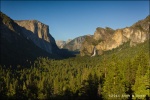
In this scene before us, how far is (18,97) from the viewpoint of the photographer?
104 m

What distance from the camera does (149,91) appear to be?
49.5 metres

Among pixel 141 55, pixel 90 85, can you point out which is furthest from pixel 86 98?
pixel 141 55

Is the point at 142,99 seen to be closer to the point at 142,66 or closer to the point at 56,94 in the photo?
the point at 142,66

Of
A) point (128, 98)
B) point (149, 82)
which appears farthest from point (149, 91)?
point (128, 98)

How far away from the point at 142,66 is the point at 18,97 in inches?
2365

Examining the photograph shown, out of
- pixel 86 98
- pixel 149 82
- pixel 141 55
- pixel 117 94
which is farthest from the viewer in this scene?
pixel 86 98

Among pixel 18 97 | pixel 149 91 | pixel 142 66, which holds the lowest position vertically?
pixel 18 97

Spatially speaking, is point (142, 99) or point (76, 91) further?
point (76, 91)

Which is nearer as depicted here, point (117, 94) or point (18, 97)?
point (117, 94)

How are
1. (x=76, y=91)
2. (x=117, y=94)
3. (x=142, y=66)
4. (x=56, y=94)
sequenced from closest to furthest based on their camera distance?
1. (x=117, y=94)
2. (x=142, y=66)
3. (x=76, y=91)
4. (x=56, y=94)

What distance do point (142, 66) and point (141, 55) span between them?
6.36 m

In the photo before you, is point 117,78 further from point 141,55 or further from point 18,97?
point 18,97

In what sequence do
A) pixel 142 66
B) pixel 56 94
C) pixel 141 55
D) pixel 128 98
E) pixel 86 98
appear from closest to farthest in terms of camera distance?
pixel 128 98 → pixel 142 66 → pixel 141 55 → pixel 86 98 → pixel 56 94

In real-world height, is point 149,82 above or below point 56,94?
above
